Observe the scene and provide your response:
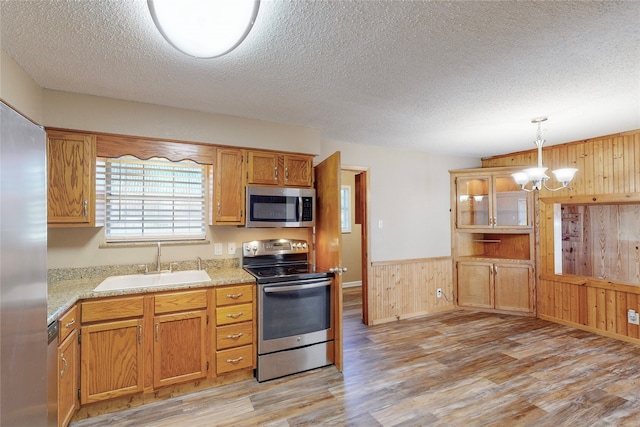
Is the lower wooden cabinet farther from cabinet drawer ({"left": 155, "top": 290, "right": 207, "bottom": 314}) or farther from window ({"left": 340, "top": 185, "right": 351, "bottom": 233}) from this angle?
cabinet drawer ({"left": 155, "top": 290, "right": 207, "bottom": 314})

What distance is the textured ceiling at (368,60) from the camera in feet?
4.66

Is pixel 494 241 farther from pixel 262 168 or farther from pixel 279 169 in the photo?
pixel 262 168

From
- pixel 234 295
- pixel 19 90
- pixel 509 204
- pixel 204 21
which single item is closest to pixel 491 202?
pixel 509 204

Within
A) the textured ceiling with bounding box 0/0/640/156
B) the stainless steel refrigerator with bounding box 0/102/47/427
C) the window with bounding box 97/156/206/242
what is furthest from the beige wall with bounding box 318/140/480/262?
the stainless steel refrigerator with bounding box 0/102/47/427

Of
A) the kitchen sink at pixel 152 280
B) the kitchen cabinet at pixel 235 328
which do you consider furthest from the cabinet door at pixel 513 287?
the kitchen sink at pixel 152 280

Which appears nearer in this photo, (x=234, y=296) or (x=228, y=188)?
(x=234, y=296)

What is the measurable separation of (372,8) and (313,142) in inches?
72.6

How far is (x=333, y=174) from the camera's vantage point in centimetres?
275

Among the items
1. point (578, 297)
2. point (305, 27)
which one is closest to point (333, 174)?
point (305, 27)

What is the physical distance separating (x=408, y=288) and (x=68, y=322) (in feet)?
12.1

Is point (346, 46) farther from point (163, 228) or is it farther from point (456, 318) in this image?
point (456, 318)

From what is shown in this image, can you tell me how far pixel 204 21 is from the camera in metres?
1.31

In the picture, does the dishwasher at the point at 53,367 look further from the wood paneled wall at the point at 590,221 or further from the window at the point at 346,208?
the wood paneled wall at the point at 590,221

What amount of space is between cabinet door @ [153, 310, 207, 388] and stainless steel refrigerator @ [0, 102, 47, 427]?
1.22 m
